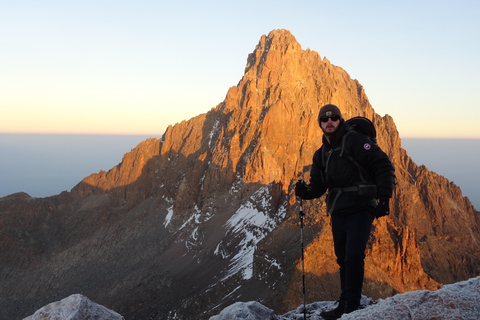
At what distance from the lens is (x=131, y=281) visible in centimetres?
7119

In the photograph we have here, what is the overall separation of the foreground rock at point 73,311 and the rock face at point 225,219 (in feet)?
108

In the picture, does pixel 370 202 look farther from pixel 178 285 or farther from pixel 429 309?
pixel 178 285

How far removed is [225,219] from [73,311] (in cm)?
6621

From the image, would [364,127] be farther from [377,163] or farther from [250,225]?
[250,225]

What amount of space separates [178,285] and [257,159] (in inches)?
1084

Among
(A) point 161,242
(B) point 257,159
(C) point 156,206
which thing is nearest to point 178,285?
(A) point 161,242

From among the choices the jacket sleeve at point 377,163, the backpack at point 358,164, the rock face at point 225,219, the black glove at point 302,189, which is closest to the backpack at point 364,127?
the backpack at point 358,164

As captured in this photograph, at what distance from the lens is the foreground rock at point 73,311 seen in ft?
23.7

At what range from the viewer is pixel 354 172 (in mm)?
6402

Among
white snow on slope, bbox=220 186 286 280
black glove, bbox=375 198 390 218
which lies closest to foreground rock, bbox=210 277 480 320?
black glove, bbox=375 198 390 218

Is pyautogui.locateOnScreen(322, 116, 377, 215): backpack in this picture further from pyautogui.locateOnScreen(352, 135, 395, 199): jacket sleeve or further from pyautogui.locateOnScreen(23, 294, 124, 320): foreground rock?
pyautogui.locateOnScreen(23, 294, 124, 320): foreground rock

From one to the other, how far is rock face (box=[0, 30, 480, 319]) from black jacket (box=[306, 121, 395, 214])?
33.7 metres

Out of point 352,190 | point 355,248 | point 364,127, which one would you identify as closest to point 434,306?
point 355,248

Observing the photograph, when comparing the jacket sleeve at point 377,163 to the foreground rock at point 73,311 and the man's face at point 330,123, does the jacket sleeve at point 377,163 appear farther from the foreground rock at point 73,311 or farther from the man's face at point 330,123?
the foreground rock at point 73,311
